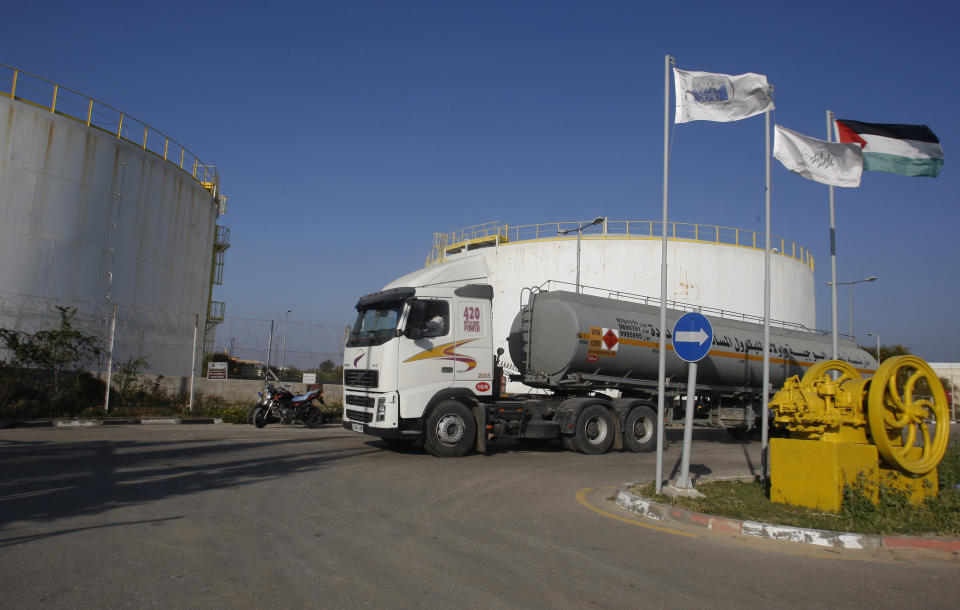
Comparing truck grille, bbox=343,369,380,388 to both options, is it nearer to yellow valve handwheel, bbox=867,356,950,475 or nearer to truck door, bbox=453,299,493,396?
truck door, bbox=453,299,493,396

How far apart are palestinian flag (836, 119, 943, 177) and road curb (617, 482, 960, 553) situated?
851 centimetres

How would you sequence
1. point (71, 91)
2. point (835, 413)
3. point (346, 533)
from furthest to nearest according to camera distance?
1. point (71, 91)
2. point (835, 413)
3. point (346, 533)

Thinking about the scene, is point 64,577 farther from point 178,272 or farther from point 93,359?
point 178,272

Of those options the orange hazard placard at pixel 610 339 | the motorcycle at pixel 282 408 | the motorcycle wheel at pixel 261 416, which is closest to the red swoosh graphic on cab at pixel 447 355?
the orange hazard placard at pixel 610 339

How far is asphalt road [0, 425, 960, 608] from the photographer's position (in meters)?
4.38

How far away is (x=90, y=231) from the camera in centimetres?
1919

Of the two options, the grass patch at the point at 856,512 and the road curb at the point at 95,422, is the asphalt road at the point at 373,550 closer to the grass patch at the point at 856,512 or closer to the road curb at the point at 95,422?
the grass patch at the point at 856,512

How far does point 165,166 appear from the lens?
22359 mm

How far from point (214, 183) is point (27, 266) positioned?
1220 centimetres

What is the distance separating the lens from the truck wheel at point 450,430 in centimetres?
1162

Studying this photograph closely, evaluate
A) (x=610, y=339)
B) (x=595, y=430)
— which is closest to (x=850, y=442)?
(x=595, y=430)

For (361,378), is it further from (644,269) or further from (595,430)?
(644,269)

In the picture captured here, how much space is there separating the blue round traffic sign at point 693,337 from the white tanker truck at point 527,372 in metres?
4.95

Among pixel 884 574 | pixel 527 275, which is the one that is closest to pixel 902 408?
pixel 884 574
